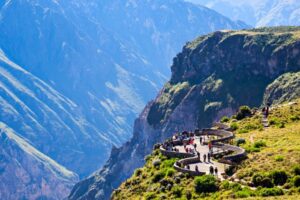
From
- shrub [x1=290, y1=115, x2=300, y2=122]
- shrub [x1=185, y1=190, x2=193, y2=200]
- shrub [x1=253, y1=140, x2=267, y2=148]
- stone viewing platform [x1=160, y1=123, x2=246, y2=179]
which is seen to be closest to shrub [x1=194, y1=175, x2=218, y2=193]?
shrub [x1=185, y1=190, x2=193, y2=200]

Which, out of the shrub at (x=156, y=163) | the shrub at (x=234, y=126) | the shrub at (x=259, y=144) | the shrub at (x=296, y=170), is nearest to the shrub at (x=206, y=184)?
the shrub at (x=296, y=170)

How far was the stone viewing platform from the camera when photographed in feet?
288

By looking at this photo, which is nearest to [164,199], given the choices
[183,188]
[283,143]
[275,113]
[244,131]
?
[183,188]

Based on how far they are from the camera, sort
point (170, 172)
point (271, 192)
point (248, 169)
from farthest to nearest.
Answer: point (170, 172) < point (248, 169) < point (271, 192)

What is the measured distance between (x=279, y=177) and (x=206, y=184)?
769 centimetres

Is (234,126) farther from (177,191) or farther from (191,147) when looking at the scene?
(177,191)

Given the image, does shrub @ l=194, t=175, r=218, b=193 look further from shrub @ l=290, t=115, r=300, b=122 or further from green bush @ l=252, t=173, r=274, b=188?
shrub @ l=290, t=115, r=300, b=122

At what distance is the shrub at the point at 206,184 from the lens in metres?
78.9

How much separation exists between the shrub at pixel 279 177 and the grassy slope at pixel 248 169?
0.58m

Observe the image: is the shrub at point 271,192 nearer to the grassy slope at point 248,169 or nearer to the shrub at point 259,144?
the grassy slope at point 248,169

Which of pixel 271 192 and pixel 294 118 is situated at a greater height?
pixel 294 118

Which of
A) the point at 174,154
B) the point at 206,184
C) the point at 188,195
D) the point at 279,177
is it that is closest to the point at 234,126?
the point at 174,154

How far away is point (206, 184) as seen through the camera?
3113 inches

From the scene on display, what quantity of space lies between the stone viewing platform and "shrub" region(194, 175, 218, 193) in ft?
11.0
